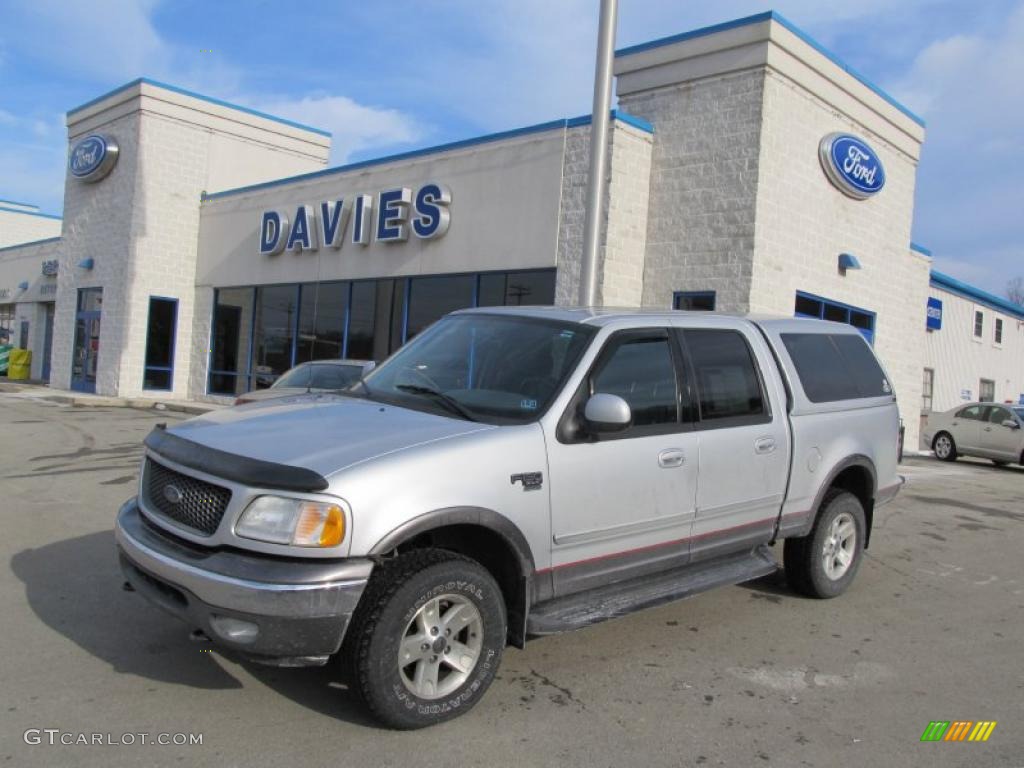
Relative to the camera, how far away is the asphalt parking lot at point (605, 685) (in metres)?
3.53

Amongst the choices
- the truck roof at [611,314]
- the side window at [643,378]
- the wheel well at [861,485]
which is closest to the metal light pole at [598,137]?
the truck roof at [611,314]

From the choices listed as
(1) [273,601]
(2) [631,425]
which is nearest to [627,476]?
(2) [631,425]

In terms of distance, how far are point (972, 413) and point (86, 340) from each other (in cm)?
2367

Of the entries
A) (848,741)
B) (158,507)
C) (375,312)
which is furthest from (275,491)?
(375,312)

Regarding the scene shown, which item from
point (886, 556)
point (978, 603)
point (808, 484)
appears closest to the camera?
point (808, 484)

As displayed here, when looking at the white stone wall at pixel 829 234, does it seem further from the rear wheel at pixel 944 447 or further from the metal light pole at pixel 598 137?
the metal light pole at pixel 598 137

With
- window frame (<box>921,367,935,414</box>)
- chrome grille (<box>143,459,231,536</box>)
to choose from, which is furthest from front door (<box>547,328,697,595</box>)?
window frame (<box>921,367,935,414</box>)

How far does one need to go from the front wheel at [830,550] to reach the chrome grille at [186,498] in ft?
13.0

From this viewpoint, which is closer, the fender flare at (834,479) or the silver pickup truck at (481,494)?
the silver pickup truck at (481,494)

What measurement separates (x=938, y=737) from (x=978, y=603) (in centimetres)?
269

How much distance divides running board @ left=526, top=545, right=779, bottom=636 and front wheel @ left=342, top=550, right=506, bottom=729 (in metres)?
0.33

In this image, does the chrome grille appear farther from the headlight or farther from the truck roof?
the truck roof

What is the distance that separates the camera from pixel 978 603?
616cm

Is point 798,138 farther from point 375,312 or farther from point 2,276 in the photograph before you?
point 2,276
